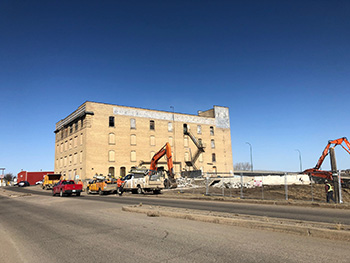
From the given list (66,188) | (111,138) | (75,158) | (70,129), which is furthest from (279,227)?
(70,129)

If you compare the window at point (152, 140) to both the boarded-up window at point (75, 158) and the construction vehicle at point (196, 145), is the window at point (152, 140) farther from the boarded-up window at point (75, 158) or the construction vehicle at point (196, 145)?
the boarded-up window at point (75, 158)

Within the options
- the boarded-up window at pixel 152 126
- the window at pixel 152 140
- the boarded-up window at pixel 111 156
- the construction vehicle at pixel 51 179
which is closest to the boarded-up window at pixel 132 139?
the window at pixel 152 140

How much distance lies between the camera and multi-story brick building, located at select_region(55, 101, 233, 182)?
1960 inches

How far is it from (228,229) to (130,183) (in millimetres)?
21848

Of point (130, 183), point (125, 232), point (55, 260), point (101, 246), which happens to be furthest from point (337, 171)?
point (130, 183)

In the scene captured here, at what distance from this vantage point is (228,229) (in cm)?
791

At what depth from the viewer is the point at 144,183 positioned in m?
27.8

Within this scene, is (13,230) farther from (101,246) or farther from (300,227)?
(300,227)

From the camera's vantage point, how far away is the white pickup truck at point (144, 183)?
90.5 ft

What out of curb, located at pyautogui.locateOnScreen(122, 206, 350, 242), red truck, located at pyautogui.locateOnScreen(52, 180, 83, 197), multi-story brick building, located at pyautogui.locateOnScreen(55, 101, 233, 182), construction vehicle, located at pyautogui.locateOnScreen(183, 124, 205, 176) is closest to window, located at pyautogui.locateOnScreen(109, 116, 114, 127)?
multi-story brick building, located at pyautogui.locateOnScreen(55, 101, 233, 182)

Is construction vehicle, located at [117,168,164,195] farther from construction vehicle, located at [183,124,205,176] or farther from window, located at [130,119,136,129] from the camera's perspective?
construction vehicle, located at [183,124,205,176]

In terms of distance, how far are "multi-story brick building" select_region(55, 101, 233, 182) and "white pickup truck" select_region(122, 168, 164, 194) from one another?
19219 mm

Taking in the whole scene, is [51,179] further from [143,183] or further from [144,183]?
[144,183]

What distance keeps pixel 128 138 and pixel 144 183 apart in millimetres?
26941
